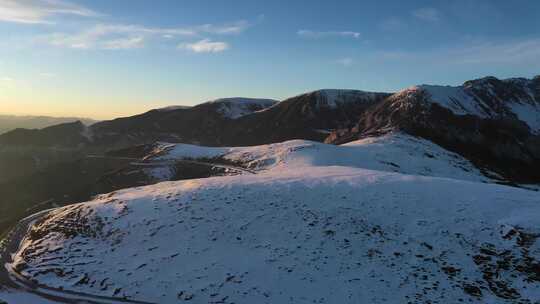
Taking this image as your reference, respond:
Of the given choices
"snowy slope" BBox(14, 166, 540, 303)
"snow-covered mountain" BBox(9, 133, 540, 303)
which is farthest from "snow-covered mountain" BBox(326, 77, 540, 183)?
"snowy slope" BBox(14, 166, 540, 303)

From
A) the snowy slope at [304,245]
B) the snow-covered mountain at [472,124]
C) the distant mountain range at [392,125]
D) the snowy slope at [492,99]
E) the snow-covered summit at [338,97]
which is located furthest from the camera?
the snow-covered summit at [338,97]

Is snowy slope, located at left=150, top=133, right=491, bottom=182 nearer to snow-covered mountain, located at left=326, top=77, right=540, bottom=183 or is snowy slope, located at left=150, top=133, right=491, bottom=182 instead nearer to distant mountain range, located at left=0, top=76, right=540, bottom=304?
snow-covered mountain, located at left=326, top=77, right=540, bottom=183

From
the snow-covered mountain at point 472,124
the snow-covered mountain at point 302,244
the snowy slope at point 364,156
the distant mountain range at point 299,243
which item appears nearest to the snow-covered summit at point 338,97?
the snow-covered mountain at point 472,124

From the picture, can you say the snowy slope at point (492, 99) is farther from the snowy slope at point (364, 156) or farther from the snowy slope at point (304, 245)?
the snowy slope at point (304, 245)

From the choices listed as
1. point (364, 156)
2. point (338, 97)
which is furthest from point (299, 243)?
point (338, 97)

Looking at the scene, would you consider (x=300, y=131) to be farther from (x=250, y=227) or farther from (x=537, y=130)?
(x=250, y=227)
